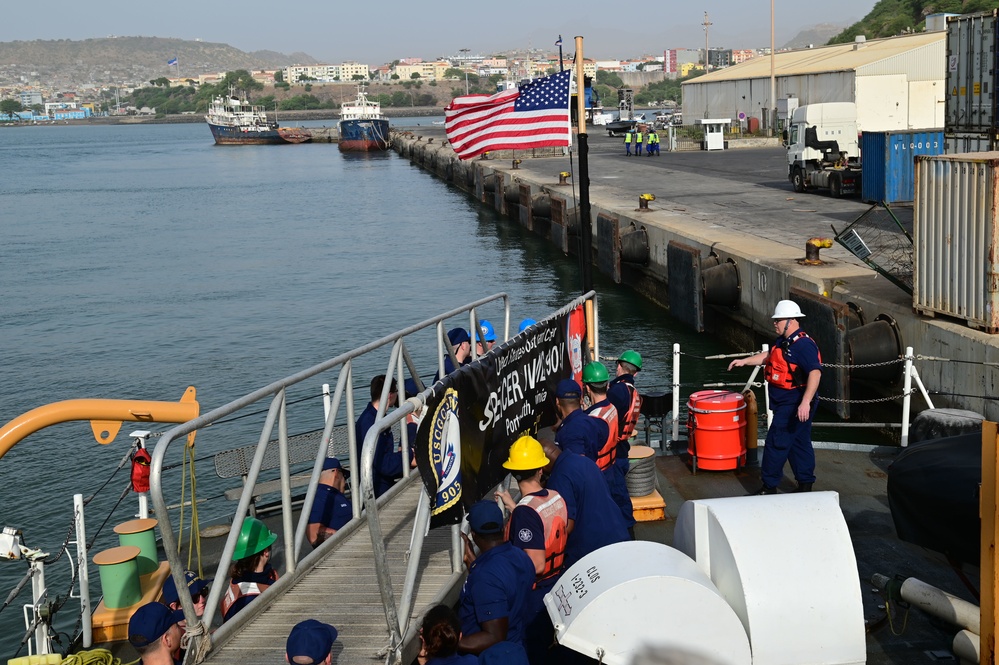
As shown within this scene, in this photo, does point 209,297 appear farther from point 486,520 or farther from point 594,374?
point 486,520

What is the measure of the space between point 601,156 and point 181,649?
55.7m

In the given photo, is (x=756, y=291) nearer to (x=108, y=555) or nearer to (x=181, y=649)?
(x=108, y=555)

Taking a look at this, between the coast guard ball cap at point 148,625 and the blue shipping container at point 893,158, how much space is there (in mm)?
26316

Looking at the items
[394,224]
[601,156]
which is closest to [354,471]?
[394,224]

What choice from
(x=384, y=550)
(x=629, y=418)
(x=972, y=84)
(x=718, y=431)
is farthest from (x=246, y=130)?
(x=384, y=550)

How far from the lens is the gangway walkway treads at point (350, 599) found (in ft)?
18.3

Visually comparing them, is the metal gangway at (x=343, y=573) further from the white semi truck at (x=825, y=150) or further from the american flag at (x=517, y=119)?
the white semi truck at (x=825, y=150)

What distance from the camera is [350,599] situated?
620 cm

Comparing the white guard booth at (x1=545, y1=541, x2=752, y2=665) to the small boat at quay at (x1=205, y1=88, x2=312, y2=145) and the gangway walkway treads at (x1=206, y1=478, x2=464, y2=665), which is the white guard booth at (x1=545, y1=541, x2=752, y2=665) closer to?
the gangway walkway treads at (x1=206, y1=478, x2=464, y2=665)

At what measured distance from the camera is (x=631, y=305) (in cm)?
2834

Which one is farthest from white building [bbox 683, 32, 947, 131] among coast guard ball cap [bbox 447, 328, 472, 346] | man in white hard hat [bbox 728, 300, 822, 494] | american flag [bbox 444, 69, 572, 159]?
coast guard ball cap [bbox 447, 328, 472, 346]

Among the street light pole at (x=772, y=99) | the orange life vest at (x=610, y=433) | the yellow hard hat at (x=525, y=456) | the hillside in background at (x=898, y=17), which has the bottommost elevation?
the orange life vest at (x=610, y=433)

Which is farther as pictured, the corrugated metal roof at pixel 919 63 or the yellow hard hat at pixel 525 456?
the corrugated metal roof at pixel 919 63

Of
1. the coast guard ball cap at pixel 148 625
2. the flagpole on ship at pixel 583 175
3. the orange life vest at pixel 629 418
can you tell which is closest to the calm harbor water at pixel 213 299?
the coast guard ball cap at pixel 148 625
